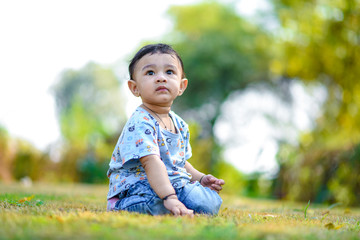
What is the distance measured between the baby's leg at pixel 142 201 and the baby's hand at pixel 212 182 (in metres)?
0.39

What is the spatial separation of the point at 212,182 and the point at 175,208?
532mm

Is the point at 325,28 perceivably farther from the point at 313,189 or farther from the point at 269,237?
the point at 269,237

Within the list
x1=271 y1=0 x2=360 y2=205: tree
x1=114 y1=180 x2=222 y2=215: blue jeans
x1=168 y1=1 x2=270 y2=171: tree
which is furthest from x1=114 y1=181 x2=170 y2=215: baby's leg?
x1=168 y1=1 x2=270 y2=171: tree

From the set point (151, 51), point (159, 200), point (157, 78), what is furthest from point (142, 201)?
point (151, 51)

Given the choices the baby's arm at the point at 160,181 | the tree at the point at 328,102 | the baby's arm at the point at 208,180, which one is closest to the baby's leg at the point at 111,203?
the baby's arm at the point at 160,181

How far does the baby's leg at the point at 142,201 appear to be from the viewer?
7.54 ft

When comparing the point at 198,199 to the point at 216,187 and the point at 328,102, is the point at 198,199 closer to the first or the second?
the point at 216,187

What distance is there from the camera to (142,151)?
2281 millimetres

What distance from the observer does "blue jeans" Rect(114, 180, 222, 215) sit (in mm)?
2307

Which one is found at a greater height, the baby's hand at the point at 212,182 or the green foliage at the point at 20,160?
the green foliage at the point at 20,160

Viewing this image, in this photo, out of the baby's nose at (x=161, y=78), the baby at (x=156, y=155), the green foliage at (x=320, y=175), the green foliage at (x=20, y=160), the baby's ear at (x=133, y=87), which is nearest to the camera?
the baby at (x=156, y=155)

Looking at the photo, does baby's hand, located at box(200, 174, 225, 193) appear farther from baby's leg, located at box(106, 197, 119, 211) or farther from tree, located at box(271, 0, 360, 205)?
tree, located at box(271, 0, 360, 205)

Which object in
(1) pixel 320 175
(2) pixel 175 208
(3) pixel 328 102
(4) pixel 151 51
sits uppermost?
(3) pixel 328 102

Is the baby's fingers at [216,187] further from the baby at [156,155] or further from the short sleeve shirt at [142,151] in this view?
the short sleeve shirt at [142,151]
